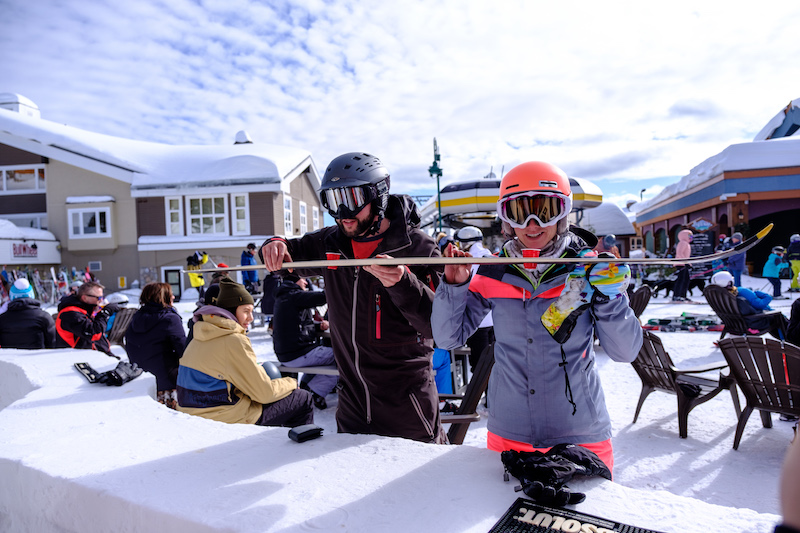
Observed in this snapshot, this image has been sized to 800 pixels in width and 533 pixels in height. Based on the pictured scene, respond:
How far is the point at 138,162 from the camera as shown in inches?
910

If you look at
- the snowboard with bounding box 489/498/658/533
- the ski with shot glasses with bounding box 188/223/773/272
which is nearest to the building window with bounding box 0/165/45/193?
the ski with shot glasses with bounding box 188/223/773/272

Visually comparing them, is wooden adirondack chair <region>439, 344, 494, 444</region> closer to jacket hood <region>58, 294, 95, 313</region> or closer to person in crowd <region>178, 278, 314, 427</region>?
person in crowd <region>178, 278, 314, 427</region>

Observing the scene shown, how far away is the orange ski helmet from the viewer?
1.93m

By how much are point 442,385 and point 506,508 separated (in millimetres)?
4105

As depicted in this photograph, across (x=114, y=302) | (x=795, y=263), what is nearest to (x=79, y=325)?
(x=114, y=302)

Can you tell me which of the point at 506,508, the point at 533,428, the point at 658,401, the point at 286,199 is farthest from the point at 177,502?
the point at 286,199

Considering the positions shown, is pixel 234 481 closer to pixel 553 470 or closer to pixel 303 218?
pixel 553 470

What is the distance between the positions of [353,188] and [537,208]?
88 centimetres

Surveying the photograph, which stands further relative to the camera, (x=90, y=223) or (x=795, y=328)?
(x=90, y=223)

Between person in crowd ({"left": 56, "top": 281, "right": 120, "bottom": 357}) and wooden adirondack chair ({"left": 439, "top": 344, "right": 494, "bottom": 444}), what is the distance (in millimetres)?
5041

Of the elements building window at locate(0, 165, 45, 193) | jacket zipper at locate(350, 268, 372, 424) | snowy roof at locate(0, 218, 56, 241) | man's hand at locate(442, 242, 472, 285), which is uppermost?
building window at locate(0, 165, 45, 193)

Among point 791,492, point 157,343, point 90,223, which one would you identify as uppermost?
point 90,223

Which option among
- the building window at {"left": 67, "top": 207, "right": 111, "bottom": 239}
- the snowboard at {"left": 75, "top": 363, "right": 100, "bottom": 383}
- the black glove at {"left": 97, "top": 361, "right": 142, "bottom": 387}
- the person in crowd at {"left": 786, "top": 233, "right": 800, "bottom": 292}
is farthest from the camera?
the building window at {"left": 67, "top": 207, "right": 111, "bottom": 239}

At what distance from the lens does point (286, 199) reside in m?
24.0
